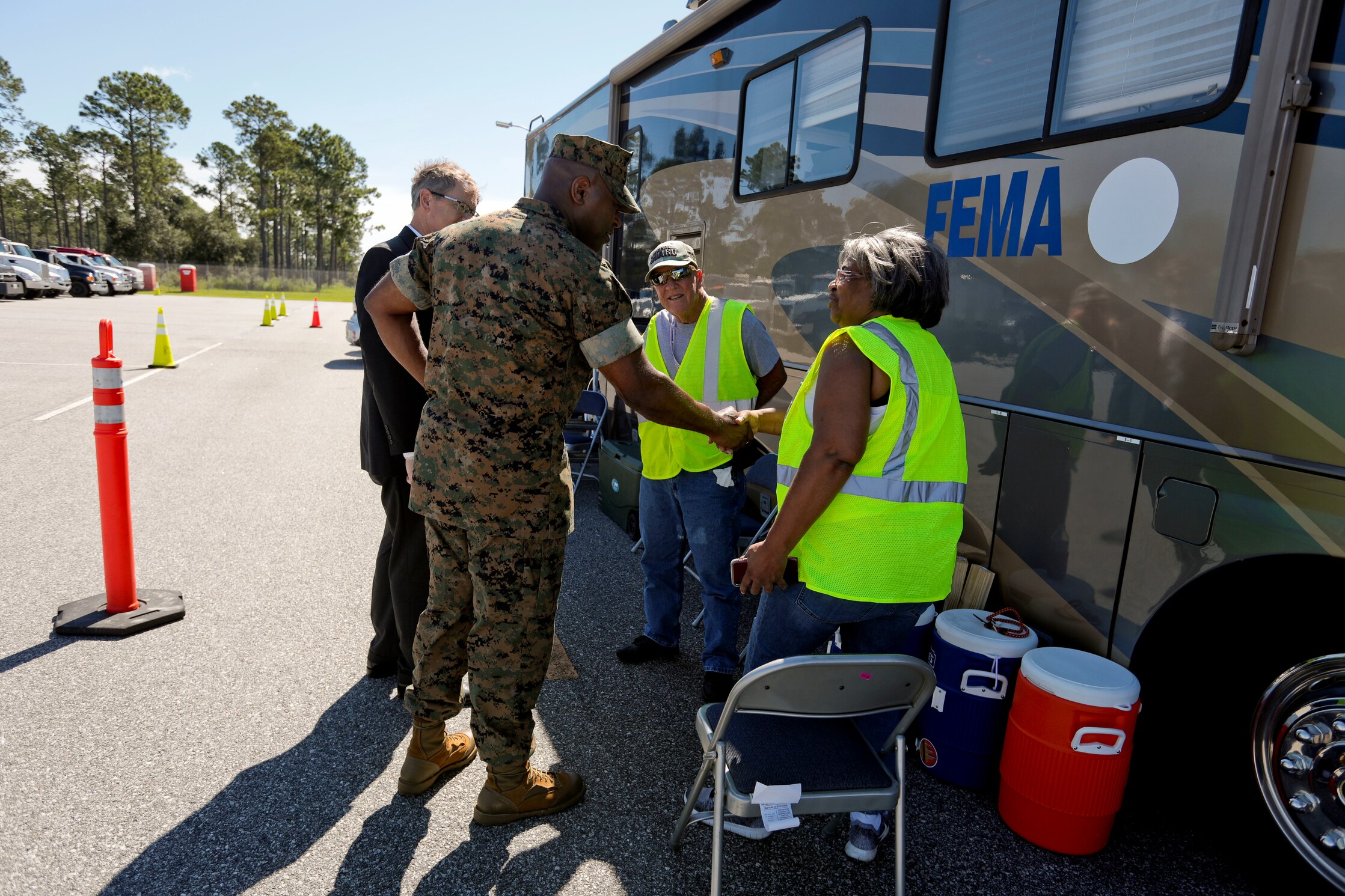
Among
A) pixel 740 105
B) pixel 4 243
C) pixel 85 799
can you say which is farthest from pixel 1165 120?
pixel 4 243

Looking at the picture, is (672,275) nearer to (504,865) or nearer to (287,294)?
(504,865)

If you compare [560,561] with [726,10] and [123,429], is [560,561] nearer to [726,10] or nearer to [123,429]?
[123,429]

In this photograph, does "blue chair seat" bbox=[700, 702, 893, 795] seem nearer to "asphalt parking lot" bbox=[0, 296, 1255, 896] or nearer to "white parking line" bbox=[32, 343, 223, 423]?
"asphalt parking lot" bbox=[0, 296, 1255, 896]

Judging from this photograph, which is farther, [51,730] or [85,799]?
[51,730]

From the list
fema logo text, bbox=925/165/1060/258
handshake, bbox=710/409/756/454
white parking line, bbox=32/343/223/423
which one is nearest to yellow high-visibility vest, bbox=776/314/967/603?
handshake, bbox=710/409/756/454

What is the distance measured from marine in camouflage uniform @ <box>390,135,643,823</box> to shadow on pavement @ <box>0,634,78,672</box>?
2.11 metres

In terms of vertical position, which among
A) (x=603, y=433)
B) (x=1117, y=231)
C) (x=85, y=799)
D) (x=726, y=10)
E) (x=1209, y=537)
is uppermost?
(x=726, y=10)

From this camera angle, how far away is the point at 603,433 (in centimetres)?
699

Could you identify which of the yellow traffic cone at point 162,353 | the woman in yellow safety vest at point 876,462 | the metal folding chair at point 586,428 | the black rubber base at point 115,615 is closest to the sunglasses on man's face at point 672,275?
the woman in yellow safety vest at point 876,462

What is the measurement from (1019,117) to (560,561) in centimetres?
224

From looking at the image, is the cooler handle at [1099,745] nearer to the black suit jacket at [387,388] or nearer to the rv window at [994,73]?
the rv window at [994,73]

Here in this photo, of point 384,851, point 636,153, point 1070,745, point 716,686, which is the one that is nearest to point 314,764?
point 384,851

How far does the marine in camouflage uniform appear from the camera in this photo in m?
2.19

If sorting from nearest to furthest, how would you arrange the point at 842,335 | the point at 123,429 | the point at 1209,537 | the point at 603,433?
the point at 842,335, the point at 1209,537, the point at 123,429, the point at 603,433
